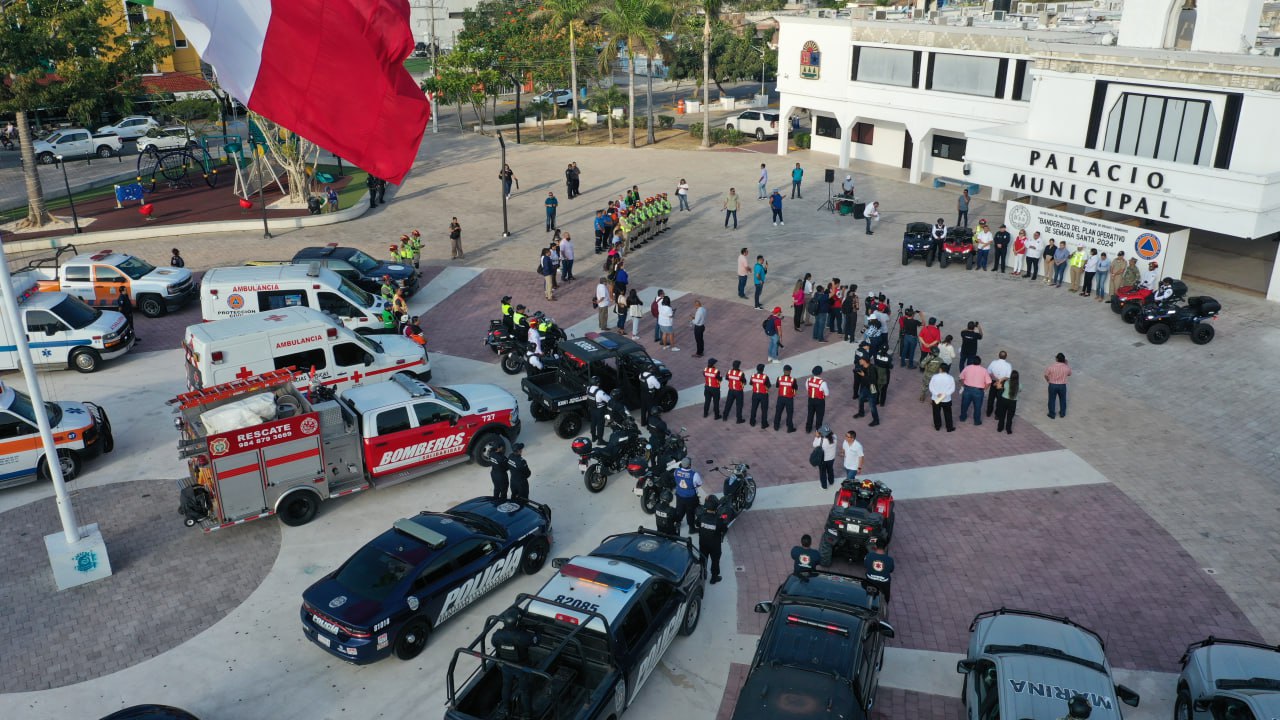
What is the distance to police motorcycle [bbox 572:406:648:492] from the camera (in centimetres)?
1712

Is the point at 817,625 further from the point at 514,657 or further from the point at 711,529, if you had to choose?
the point at 514,657

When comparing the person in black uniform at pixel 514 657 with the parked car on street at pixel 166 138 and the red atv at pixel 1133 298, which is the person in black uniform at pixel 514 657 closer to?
the red atv at pixel 1133 298

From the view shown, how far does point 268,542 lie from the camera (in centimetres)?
1579

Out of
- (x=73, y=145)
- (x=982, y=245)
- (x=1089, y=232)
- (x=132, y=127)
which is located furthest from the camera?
(x=132, y=127)

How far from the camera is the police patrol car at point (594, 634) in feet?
34.7

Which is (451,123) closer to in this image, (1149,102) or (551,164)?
(551,164)

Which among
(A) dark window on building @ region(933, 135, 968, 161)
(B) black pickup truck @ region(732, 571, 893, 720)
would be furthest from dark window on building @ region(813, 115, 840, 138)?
(B) black pickup truck @ region(732, 571, 893, 720)

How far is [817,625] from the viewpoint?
37.9 feet

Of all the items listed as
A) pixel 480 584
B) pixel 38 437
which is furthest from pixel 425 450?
pixel 38 437

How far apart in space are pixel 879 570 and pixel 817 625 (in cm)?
205

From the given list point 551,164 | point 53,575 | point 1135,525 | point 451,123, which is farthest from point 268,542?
point 451,123

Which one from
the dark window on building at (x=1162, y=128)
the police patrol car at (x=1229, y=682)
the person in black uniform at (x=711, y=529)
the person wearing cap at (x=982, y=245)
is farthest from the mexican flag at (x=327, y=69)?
the dark window on building at (x=1162, y=128)

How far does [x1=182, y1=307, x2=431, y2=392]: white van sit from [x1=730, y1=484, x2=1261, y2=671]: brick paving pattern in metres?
8.87

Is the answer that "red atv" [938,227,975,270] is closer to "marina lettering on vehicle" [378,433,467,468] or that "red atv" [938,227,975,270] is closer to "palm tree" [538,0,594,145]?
"marina lettering on vehicle" [378,433,467,468]
